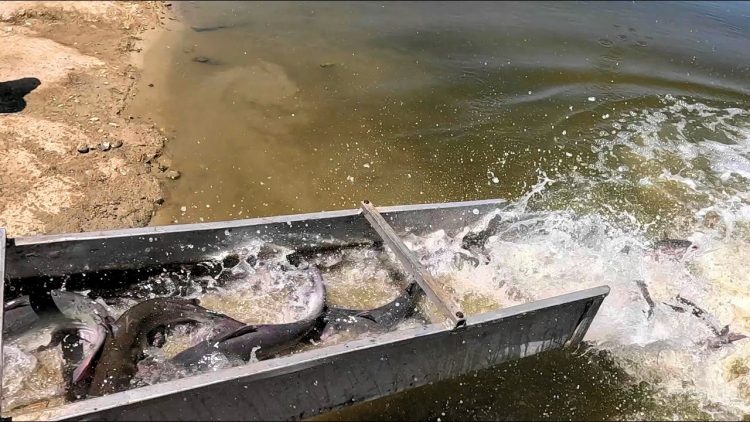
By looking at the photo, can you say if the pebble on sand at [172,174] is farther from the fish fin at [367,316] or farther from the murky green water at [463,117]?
the fish fin at [367,316]

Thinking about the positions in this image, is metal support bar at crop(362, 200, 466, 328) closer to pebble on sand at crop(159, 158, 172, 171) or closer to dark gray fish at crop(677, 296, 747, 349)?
dark gray fish at crop(677, 296, 747, 349)

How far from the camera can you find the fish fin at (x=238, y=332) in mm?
3937

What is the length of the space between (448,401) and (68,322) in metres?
2.92

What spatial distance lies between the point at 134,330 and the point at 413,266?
6.93 feet

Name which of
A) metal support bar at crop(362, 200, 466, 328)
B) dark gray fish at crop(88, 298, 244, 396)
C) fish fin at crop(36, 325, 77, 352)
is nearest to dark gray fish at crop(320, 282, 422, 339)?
metal support bar at crop(362, 200, 466, 328)

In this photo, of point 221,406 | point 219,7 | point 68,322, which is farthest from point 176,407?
point 219,7

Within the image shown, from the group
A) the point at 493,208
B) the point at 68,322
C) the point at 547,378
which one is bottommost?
the point at 68,322

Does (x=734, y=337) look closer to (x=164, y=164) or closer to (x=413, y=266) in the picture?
(x=413, y=266)

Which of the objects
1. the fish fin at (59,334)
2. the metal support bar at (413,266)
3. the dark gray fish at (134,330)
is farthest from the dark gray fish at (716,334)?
the fish fin at (59,334)

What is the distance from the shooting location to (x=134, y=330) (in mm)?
3988

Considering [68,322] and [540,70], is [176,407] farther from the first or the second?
[540,70]

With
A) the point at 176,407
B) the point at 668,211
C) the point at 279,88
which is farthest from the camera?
the point at 279,88

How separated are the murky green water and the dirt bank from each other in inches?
13.6

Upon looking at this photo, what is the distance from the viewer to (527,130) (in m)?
7.52
